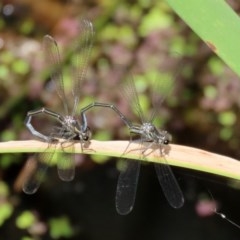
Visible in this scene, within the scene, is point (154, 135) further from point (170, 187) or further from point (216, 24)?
point (216, 24)

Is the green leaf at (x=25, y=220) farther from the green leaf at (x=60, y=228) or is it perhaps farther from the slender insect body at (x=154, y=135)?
the slender insect body at (x=154, y=135)

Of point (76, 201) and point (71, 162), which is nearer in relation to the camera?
point (71, 162)

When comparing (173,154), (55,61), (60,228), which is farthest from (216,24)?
(60,228)

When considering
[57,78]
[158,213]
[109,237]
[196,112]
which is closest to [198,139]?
[196,112]

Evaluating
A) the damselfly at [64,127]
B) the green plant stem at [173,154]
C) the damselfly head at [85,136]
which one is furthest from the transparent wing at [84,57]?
the green plant stem at [173,154]

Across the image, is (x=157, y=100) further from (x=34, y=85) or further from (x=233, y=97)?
(x=34, y=85)

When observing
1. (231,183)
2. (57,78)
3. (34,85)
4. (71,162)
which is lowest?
(231,183)
